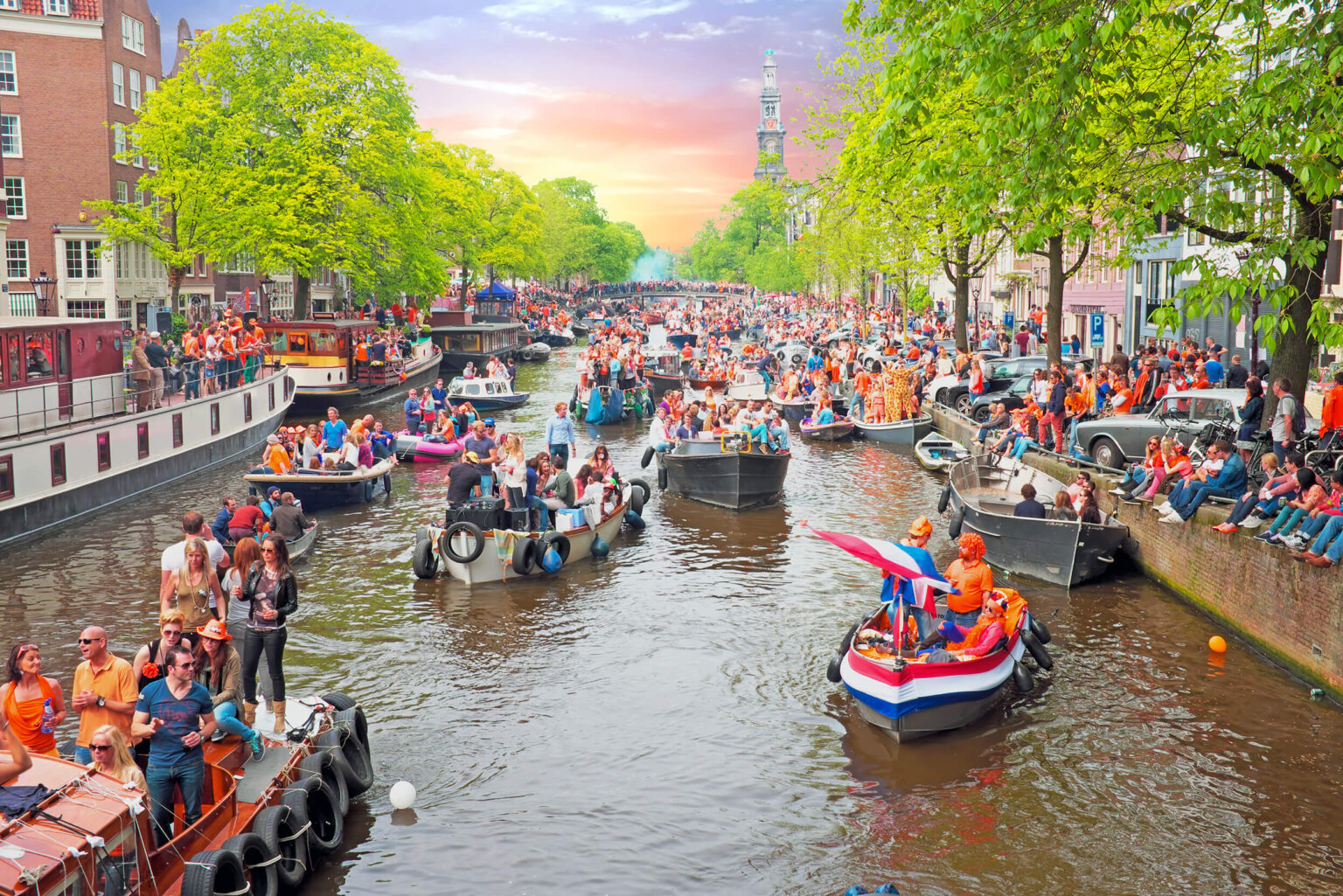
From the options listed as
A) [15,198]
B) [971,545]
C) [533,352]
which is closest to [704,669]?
[971,545]

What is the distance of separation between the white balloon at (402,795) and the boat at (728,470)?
16056mm

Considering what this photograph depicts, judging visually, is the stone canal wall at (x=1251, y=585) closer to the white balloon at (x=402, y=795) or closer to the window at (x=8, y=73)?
the white balloon at (x=402, y=795)

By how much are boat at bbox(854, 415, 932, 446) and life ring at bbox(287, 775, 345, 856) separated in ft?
91.9

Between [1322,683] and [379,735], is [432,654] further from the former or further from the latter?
[1322,683]

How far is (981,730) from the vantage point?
1403 cm

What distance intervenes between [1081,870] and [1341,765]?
401 centimetres

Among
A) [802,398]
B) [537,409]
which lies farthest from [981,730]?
[537,409]

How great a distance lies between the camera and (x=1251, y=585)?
646 inches

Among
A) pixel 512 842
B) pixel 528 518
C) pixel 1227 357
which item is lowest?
pixel 512 842

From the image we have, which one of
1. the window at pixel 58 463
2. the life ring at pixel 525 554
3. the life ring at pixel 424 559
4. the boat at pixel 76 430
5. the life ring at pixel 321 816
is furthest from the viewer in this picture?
the window at pixel 58 463

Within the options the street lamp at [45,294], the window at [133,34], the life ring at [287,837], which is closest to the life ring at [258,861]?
the life ring at [287,837]

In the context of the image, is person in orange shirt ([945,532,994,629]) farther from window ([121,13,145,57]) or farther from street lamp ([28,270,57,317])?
window ([121,13,145,57])

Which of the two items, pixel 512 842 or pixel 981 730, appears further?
pixel 981 730

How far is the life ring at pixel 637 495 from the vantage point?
2561cm
